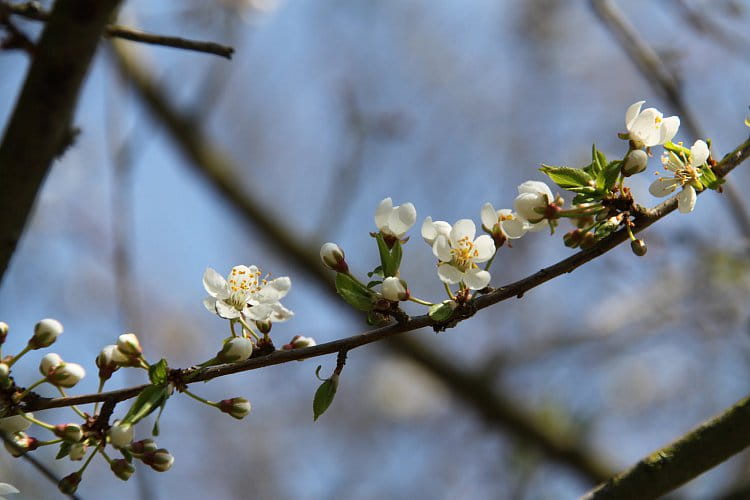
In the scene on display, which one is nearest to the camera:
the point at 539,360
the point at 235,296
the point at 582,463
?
the point at 235,296

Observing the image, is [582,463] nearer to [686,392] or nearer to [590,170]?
[686,392]

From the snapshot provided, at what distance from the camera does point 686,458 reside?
5.06 feet

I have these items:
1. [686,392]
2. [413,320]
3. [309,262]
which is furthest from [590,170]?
[686,392]

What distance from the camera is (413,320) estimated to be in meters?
1.25

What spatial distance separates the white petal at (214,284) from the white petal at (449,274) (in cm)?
39

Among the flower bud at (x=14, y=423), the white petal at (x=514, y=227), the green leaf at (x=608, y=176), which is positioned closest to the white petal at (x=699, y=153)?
the green leaf at (x=608, y=176)

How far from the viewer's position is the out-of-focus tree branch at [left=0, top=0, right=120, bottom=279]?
66.4 inches

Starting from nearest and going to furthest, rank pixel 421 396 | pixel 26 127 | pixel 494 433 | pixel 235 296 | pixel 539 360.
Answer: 1. pixel 235 296
2. pixel 26 127
3. pixel 494 433
4. pixel 539 360
5. pixel 421 396

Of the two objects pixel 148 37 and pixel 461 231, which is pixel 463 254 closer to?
pixel 461 231

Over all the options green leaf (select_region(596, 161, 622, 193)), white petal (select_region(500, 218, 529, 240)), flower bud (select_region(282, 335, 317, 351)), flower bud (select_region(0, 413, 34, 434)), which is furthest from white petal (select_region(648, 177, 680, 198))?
flower bud (select_region(0, 413, 34, 434))

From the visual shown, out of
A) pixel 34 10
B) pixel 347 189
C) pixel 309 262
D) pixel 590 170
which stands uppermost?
pixel 590 170

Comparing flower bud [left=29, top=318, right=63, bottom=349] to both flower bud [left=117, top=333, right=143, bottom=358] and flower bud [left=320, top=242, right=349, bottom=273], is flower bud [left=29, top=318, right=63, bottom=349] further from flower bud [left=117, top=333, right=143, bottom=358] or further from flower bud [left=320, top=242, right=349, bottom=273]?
flower bud [left=320, top=242, right=349, bottom=273]

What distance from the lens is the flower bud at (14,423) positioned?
1.26m

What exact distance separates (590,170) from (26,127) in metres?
1.21
